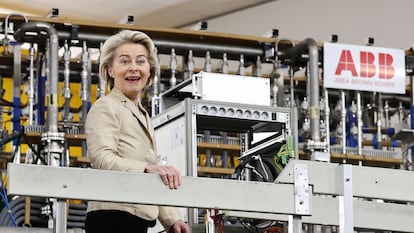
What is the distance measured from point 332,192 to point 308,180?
0.44 ft

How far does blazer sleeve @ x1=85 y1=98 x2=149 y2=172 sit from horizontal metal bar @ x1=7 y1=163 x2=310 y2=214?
22 cm

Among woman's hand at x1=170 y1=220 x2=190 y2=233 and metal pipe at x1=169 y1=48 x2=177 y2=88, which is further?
metal pipe at x1=169 y1=48 x2=177 y2=88

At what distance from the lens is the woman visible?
3480 millimetres

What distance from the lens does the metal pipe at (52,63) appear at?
6.58 metres

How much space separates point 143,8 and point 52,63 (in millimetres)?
7046

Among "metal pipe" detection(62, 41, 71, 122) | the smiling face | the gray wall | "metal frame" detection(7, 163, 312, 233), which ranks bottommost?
"metal frame" detection(7, 163, 312, 233)

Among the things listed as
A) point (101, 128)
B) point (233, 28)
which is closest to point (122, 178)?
point (101, 128)

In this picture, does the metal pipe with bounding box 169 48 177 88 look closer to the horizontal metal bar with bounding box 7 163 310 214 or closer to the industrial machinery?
the industrial machinery

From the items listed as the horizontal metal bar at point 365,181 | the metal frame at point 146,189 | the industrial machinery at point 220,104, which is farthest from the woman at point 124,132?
the industrial machinery at point 220,104

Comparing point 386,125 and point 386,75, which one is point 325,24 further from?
point 386,75

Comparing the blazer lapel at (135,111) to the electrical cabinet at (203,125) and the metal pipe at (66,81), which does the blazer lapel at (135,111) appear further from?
the metal pipe at (66,81)

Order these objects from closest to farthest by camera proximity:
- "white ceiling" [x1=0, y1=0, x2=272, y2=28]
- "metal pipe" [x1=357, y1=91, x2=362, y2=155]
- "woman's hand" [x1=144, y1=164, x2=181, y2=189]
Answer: "woman's hand" [x1=144, y1=164, x2=181, y2=189] → "metal pipe" [x1=357, y1=91, x2=362, y2=155] → "white ceiling" [x1=0, y1=0, x2=272, y2=28]

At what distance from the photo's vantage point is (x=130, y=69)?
373cm

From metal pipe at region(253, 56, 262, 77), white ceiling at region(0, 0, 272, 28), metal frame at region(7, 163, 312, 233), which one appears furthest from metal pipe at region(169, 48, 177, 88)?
white ceiling at region(0, 0, 272, 28)
